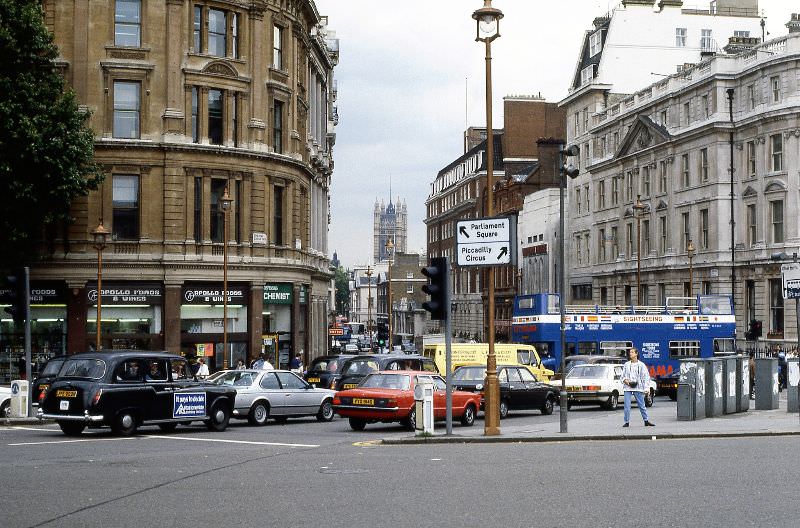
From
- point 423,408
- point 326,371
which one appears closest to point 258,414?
point 423,408

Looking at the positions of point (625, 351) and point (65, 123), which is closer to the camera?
point (65, 123)

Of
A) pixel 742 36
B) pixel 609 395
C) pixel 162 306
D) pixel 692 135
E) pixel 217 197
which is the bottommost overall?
pixel 609 395

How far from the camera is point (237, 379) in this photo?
28.0 m

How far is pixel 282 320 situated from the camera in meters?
47.0

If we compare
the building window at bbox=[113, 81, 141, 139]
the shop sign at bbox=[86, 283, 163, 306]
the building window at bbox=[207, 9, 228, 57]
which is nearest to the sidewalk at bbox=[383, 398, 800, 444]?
the shop sign at bbox=[86, 283, 163, 306]

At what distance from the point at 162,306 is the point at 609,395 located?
18.0m

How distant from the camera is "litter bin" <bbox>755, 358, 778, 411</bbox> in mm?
31094

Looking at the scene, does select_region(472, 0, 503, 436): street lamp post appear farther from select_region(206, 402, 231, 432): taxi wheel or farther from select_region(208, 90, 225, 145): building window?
select_region(208, 90, 225, 145): building window

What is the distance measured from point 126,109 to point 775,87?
35284 mm

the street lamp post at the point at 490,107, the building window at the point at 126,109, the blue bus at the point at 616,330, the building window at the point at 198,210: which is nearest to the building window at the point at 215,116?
the building window at the point at 198,210

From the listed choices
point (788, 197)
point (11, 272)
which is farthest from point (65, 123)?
point (788, 197)

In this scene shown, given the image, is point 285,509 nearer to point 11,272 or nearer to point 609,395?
point 609,395

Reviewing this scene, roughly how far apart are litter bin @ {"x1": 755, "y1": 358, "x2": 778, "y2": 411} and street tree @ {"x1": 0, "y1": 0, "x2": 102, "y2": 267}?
23.5 m

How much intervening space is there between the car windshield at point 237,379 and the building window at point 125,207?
15638mm
